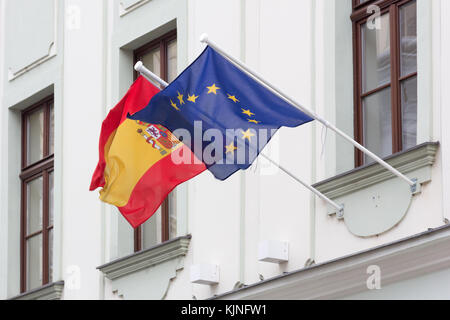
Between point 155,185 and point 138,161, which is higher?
point 138,161

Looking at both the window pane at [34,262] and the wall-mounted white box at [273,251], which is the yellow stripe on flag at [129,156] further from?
the window pane at [34,262]

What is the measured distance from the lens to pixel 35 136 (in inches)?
814

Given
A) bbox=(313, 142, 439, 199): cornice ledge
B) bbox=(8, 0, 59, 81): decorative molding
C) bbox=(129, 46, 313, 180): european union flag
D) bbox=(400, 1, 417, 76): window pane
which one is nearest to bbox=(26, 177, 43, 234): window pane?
bbox=(8, 0, 59, 81): decorative molding

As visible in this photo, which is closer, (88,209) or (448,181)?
(448,181)

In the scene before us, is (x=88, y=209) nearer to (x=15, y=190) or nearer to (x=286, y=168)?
(x=15, y=190)

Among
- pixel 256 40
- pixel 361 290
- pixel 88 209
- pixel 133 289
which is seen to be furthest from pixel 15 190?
pixel 361 290

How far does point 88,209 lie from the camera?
18438mm

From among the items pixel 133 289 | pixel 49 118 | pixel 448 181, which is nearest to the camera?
pixel 448 181

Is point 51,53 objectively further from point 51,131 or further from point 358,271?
point 358,271

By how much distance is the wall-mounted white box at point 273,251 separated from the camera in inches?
567

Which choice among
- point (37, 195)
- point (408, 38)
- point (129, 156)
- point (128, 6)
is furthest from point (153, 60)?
point (408, 38)

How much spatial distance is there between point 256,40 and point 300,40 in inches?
32.7

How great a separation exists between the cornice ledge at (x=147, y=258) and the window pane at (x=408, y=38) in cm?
369

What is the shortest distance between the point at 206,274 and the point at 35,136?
5894mm
